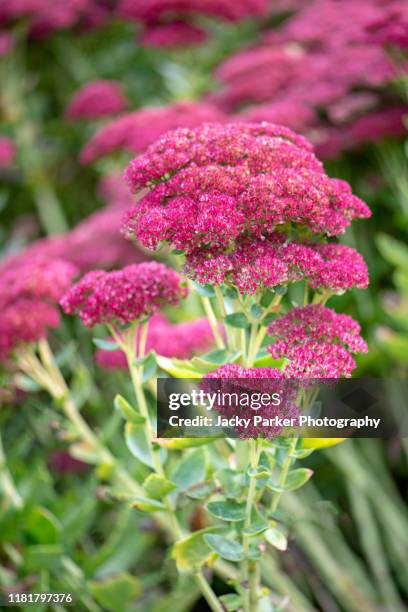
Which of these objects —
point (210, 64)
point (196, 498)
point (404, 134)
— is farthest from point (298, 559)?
point (210, 64)

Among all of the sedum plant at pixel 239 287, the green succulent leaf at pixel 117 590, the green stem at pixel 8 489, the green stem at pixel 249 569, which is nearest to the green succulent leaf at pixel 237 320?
the sedum plant at pixel 239 287

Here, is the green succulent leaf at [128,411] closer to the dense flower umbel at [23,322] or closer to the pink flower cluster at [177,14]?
the dense flower umbel at [23,322]

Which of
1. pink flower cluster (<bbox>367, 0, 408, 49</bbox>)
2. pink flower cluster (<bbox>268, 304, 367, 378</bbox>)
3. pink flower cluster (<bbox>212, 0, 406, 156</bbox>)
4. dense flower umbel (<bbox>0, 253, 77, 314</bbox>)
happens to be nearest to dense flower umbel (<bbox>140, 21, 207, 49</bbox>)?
pink flower cluster (<bbox>212, 0, 406, 156</bbox>)

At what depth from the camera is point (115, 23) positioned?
2666 mm

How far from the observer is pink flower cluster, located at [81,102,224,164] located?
1570 millimetres

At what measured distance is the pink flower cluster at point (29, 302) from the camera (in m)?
1.13

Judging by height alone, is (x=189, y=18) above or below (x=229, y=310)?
above

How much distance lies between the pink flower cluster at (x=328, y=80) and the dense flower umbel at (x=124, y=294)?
82 centimetres

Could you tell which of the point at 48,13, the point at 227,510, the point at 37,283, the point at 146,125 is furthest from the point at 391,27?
the point at 48,13

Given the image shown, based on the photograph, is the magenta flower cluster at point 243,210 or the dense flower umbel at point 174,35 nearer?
the magenta flower cluster at point 243,210

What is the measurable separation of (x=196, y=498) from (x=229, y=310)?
Result: 22 centimetres

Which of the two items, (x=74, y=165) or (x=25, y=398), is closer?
(x=25, y=398)

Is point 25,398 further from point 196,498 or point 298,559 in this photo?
point 196,498

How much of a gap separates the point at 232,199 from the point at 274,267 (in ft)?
0.26
